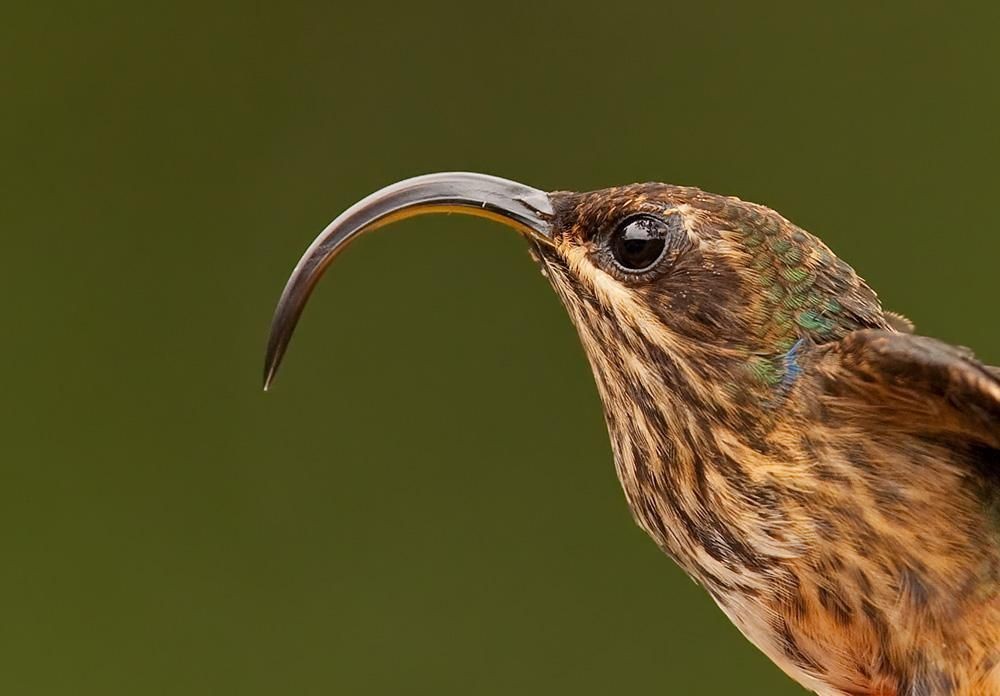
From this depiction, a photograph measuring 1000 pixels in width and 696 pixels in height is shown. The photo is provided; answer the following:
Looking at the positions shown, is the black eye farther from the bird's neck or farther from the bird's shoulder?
the bird's shoulder

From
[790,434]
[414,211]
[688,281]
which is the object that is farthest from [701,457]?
[414,211]

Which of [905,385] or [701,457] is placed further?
[701,457]

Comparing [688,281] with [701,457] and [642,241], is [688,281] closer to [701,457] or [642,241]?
[642,241]

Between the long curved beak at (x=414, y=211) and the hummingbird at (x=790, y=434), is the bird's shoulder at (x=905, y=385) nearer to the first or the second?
the hummingbird at (x=790, y=434)

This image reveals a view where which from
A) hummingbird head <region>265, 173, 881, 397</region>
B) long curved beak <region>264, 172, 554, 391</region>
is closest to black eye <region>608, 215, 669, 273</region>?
hummingbird head <region>265, 173, 881, 397</region>

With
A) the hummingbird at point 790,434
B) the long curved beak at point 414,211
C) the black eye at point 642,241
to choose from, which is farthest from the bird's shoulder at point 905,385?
the long curved beak at point 414,211

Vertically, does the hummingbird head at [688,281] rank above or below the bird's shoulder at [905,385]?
above

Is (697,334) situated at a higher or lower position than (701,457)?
higher
